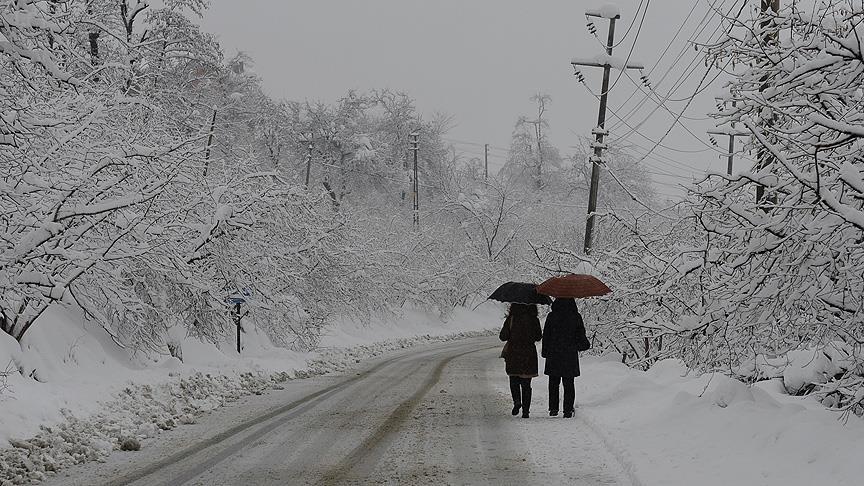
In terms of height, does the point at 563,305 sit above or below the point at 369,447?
above

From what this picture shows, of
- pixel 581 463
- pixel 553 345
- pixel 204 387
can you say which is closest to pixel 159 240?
pixel 204 387

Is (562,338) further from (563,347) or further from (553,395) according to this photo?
(553,395)

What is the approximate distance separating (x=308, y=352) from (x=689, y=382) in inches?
580

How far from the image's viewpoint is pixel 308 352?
25.7 m

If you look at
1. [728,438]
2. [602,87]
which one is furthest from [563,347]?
[602,87]

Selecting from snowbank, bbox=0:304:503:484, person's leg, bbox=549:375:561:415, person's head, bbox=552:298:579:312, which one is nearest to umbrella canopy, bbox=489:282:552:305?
person's head, bbox=552:298:579:312

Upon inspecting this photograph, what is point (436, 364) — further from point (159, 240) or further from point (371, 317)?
point (371, 317)

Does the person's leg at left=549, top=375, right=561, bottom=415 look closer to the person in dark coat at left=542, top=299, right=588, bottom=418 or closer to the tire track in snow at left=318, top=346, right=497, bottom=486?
the person in dark coat at left=542, top=299, right=588, bottom=418

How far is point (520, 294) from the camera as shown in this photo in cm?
1248

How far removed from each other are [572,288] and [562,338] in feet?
2.56

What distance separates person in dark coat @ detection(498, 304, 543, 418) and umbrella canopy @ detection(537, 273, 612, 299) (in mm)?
728

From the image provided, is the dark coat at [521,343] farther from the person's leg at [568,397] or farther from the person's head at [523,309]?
the person's leg at [568,397]

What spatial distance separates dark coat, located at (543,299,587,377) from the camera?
39.7ft

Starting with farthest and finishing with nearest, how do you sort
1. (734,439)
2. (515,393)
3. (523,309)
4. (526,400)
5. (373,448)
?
(523,309) < (515,393) < (526,400) < (373,448) < (734,439)
